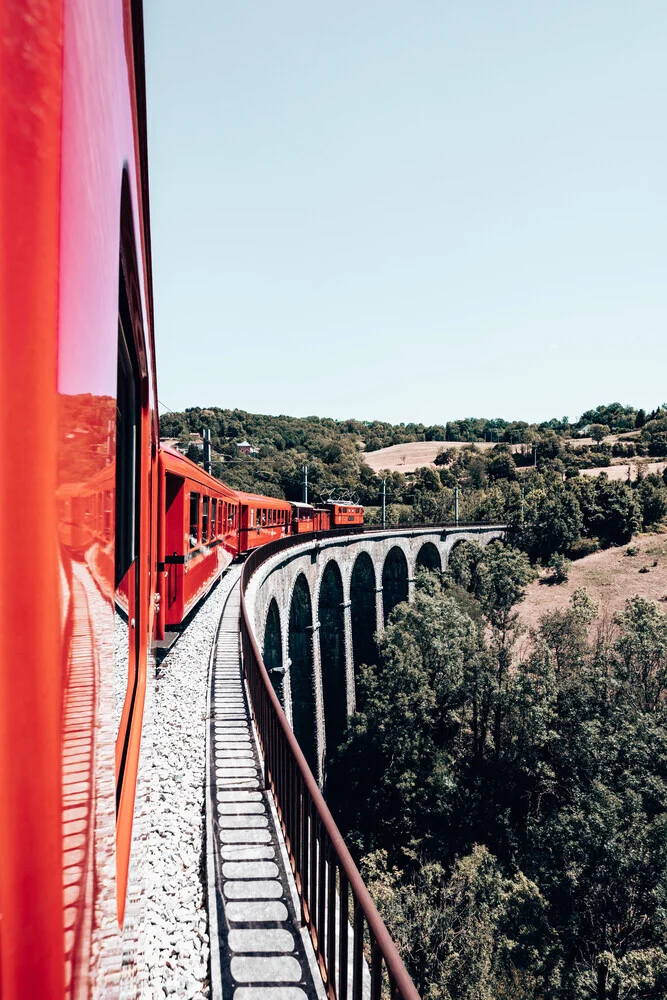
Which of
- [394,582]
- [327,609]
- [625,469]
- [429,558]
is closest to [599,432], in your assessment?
[625,469]

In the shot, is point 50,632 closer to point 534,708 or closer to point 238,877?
point 238,877

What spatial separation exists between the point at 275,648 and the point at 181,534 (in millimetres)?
12695

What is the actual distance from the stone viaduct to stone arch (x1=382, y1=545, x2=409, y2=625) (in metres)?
0.07

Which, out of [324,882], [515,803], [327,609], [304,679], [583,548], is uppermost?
[324,882]

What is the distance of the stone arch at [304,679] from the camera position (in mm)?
25656

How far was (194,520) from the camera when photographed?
909 cm

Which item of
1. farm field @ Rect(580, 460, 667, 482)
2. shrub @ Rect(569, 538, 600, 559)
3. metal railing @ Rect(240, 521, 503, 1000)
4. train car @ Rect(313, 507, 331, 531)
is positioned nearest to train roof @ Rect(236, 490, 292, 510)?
train car @ Rect(313, 507, 331, 531)

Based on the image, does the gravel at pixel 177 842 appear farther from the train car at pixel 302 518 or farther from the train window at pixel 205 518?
the train car at pixel 302 518

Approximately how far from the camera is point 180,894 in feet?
13.1

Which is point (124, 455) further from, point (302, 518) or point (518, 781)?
point (518, 781)

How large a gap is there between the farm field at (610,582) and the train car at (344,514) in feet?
47.4

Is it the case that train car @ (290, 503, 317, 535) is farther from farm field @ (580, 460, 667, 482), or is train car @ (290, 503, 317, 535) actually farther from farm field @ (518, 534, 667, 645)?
farm field @ (580, 460, 667, 482)

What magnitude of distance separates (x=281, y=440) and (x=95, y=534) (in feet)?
300

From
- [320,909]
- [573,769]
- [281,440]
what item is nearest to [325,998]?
[320,909]
